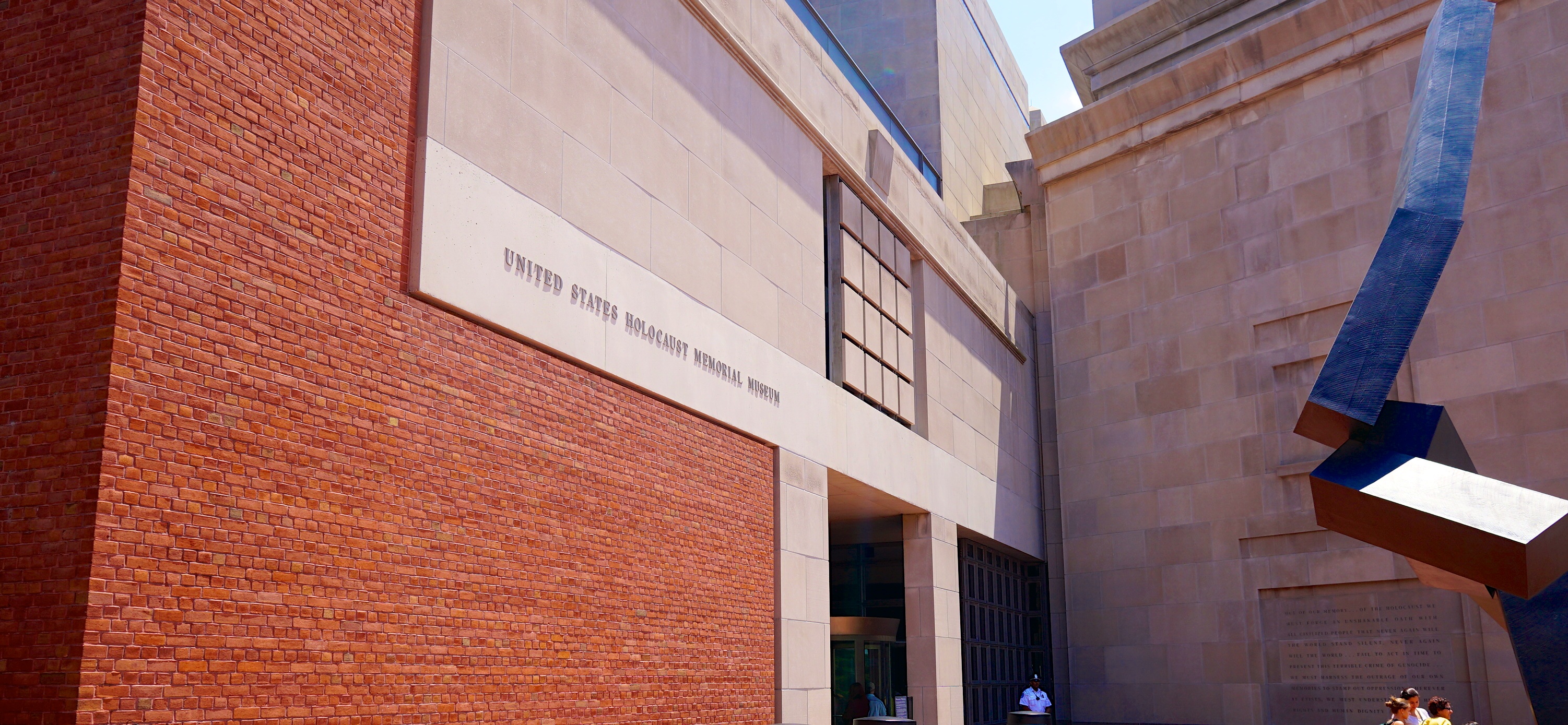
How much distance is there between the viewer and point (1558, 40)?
884 inches

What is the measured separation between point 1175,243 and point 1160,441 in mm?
4590

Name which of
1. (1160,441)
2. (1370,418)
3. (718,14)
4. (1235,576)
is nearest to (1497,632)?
(1235,576)

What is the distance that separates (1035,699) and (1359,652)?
6321 mm

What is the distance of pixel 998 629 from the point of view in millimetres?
26438

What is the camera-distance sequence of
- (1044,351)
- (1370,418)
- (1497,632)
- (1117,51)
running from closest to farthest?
1. (1370,418)
2. (1497,632)
3. (1044,351)
4. (1117,51)

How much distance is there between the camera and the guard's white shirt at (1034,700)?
2420 centimetres

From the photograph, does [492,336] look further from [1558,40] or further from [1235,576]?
[1558,40]

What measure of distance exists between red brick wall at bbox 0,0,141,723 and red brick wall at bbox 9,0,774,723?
0.16 metres

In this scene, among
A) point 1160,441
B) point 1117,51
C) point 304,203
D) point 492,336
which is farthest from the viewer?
point 1117,51

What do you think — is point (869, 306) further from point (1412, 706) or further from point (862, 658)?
point (1412, 706)

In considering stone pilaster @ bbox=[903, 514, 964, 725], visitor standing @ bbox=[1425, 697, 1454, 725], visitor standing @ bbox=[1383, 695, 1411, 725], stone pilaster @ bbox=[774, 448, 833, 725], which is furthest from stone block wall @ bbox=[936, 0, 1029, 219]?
visitor standing @ bbox=[1383, 695, 1411, 725]

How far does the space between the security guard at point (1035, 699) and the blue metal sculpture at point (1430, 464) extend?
45.0 feet

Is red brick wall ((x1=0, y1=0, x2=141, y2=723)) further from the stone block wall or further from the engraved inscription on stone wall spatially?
the stone block wall

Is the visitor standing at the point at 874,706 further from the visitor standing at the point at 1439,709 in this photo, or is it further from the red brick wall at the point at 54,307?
the red brick wall at the point at 54,307
